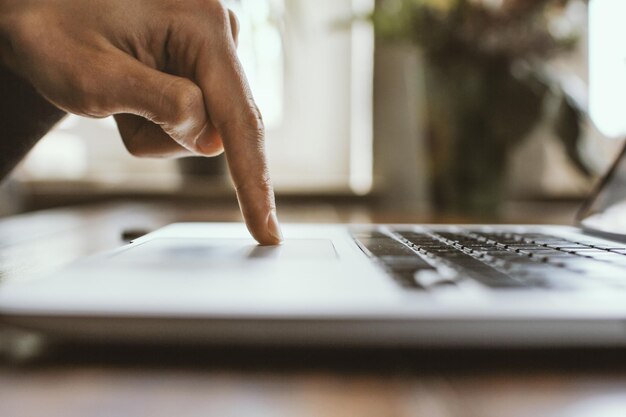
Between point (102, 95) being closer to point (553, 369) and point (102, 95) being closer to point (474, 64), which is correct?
point (553, 369)

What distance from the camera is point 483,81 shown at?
1.01 metres

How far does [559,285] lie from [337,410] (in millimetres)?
131

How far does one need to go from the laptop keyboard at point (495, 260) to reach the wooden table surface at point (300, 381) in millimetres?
38

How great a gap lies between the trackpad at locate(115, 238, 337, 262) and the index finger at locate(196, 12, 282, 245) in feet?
0.07

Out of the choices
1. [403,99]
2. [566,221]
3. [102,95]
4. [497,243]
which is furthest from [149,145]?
[403,99]

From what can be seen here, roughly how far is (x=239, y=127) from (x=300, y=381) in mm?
275

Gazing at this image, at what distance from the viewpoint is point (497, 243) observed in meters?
0.41

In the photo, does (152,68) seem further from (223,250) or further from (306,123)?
(306,123)

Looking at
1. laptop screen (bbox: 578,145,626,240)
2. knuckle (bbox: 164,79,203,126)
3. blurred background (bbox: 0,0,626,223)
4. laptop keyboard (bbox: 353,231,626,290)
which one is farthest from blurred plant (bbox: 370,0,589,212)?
knuckle (bbox: 164,79,203,126)

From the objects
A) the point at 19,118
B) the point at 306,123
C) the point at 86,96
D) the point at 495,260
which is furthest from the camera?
the point at 306,123

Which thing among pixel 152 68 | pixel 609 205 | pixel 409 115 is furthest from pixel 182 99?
pixel 409 115

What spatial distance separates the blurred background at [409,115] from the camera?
0.98 metres

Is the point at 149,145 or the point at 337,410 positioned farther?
the point at 149,145

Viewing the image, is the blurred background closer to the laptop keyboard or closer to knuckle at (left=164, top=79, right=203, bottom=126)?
the laptop keyboard
